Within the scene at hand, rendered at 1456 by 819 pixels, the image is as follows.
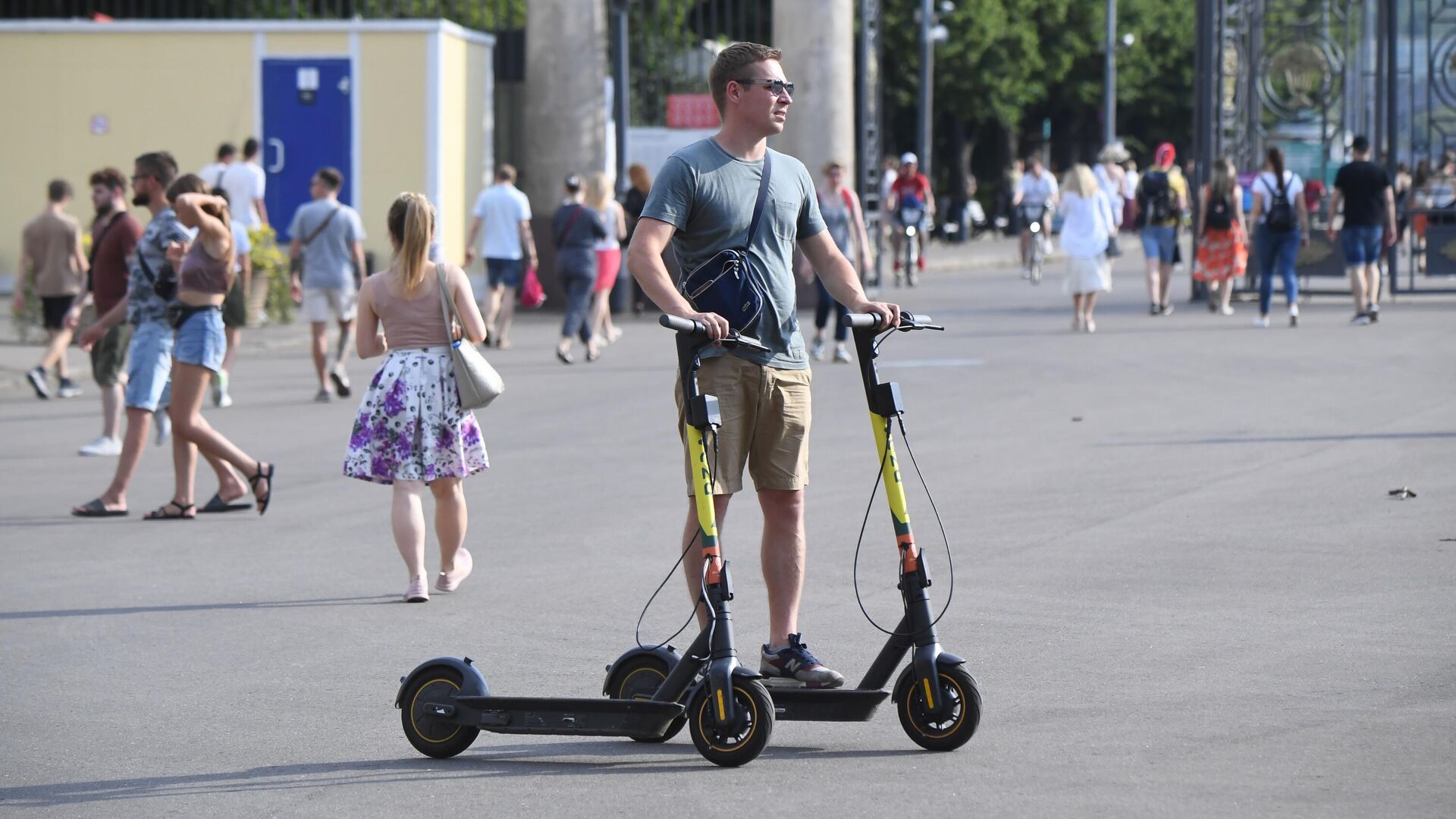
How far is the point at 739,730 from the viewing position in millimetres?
5070

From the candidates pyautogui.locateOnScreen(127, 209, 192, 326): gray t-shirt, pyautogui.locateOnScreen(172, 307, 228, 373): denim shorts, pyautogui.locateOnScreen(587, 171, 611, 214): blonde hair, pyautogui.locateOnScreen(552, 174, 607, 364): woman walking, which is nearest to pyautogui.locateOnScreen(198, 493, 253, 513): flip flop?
pyautogui.locateOnScreen(172, 307, 228, 373): denim shorts

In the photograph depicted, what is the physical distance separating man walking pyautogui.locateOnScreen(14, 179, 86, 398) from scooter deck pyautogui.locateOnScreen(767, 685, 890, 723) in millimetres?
11236

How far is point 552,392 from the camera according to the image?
599 inches

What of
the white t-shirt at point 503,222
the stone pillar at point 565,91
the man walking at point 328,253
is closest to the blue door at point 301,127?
the stone pillar at point 565,91

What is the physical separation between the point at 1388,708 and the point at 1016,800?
1.43 metres

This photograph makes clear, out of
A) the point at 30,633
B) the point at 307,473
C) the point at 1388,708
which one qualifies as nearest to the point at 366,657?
the point at 30,633

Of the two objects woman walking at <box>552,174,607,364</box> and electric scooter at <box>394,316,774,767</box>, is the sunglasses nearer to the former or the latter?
electric scooter at <box>394,316,774,767</box>

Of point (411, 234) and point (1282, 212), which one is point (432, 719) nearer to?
point (411, 234)

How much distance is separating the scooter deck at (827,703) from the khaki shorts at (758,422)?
23.8 inches

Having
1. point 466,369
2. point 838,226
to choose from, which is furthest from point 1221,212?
point 466,369

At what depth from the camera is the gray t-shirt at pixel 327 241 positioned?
1536 centimetres

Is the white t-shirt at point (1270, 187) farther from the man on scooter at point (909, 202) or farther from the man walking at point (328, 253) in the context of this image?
the man walking at point (328, 253)

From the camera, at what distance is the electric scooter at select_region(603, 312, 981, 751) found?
17.0ft

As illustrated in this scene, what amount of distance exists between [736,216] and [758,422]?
58 centimetres
